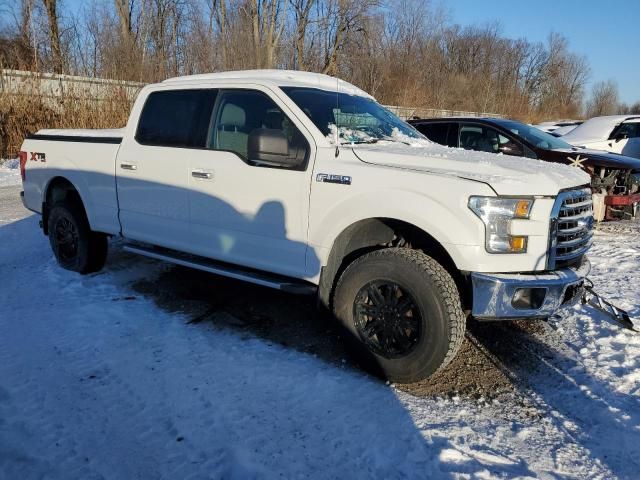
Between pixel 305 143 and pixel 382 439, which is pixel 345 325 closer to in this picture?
pixel 382 439

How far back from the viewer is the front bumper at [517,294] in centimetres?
315

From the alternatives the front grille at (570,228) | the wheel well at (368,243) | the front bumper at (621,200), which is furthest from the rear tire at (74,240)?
the front bumper at (621,200)

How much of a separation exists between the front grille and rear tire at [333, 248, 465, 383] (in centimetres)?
71

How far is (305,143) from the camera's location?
3.81 m

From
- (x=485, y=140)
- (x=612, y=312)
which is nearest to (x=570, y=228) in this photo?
(x=612, y=312)

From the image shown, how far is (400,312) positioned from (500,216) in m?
0.89

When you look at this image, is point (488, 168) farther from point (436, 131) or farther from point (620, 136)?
point (620, 136)

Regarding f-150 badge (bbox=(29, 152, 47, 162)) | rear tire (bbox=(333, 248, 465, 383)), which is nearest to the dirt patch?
rear tire (bbox=(333, 248, 465, 383))

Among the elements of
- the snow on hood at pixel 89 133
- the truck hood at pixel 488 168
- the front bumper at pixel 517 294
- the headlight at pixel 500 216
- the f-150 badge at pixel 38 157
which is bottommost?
the front bumper at pixel 517 294

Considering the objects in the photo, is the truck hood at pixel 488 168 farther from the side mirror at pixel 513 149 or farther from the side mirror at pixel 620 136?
the side mirror at pixel 620 136

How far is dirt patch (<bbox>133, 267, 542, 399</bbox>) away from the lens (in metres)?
3.63

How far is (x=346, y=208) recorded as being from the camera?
3.59 metres

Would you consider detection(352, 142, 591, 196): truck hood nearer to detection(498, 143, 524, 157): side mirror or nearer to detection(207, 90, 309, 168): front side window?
detection(207, 90, 309, 168): front side window

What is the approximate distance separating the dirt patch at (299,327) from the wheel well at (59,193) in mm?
1246
